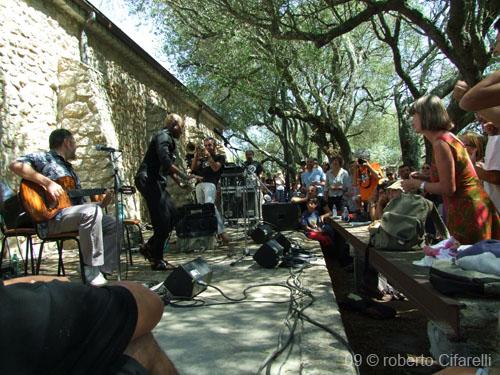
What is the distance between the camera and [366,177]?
827 centimetres

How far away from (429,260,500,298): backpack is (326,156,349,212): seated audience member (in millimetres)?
6962

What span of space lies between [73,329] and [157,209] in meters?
3.57

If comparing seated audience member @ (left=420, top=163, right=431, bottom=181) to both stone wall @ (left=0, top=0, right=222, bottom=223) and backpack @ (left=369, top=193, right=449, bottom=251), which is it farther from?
stone wall @ (left=0, top=0, right=222, bottom=223)

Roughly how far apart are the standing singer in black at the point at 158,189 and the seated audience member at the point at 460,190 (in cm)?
279

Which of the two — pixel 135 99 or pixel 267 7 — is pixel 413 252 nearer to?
pixel 267 7

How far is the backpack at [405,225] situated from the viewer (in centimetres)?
332

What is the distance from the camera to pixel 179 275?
330cm

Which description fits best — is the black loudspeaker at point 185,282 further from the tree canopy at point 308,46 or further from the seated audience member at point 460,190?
the tree canopy at point 308,46

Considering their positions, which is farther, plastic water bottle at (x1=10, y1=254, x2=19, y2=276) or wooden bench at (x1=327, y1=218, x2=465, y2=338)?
plastic water bottle at (x1=10, y1=254, x2=19, y2=276)

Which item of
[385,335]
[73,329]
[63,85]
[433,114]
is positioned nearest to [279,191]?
[63,85]

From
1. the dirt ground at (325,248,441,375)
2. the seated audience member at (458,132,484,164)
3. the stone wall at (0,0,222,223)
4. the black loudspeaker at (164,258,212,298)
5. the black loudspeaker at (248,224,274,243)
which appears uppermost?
the stone wall at (0,0,222,223)

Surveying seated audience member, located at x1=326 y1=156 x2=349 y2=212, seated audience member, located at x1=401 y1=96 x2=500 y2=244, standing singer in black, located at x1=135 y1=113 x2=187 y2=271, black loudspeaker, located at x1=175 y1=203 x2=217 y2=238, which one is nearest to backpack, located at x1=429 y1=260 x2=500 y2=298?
seated audience member, located at x1=401 y1=96 x2=500 y2=244

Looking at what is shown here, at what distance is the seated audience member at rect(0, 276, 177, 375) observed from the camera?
1111 millimetres

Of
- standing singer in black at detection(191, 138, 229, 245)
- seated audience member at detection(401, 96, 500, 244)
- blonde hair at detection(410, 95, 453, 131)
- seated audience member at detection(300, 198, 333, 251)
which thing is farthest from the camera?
seated audience member at detection(300, 198, 333, 251)
